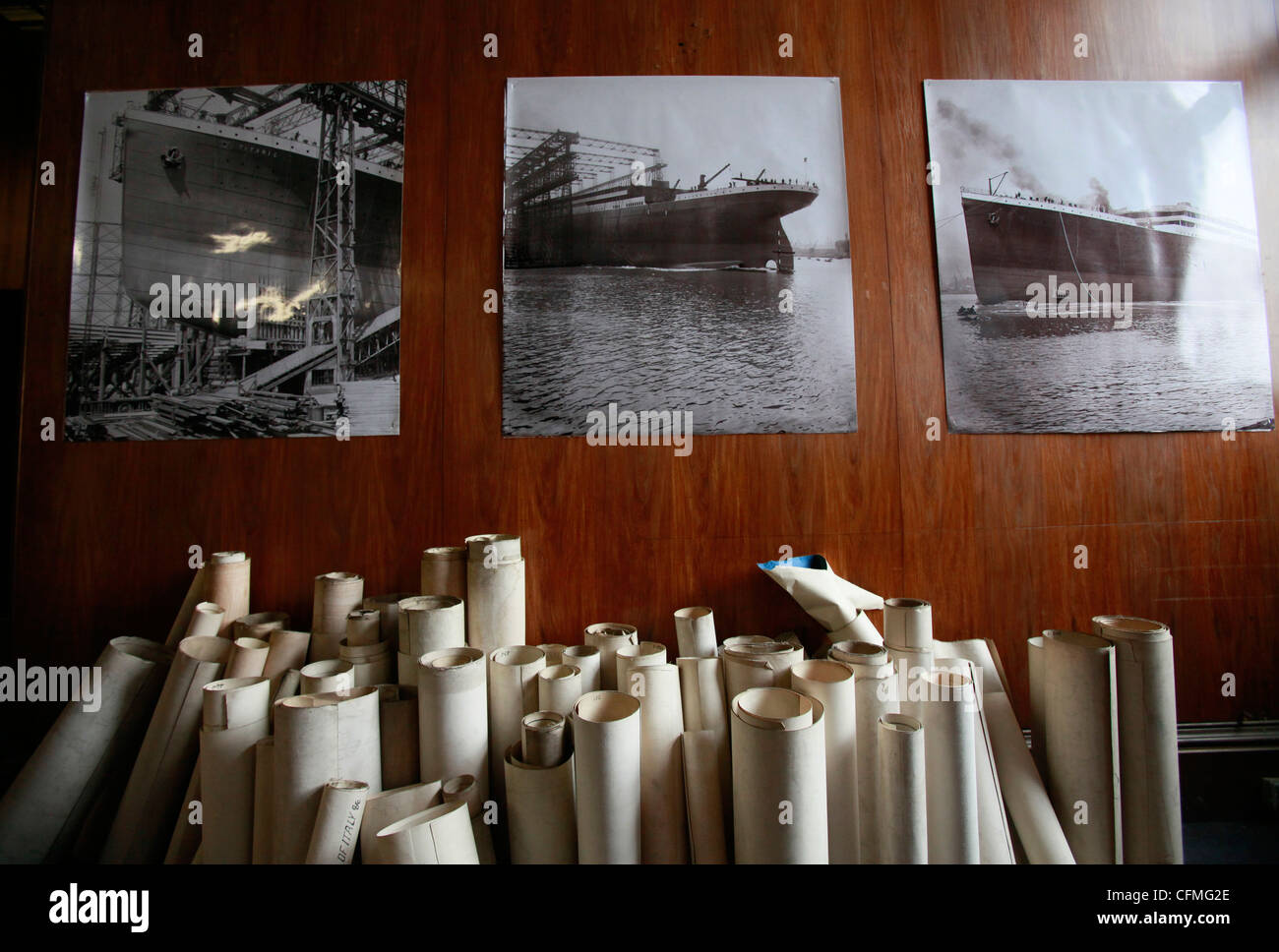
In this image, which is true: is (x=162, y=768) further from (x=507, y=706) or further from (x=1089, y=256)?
(x=1089, y=256)

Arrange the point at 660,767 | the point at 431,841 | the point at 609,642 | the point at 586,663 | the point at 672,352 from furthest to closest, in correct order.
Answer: the point at 672,352, the point at 609,642, the point at 586,663, the point at 660,767, the point at 431,841

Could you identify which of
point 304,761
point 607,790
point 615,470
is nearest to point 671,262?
point 615,470

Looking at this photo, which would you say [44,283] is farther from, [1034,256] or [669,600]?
[1034,256]

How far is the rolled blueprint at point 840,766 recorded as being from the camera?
1257 millimetres

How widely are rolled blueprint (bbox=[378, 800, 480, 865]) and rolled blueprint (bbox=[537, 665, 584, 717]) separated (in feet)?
1.00

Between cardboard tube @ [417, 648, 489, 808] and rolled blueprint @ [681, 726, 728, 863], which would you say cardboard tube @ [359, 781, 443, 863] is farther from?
rolled blueprint @ [681, 726, 728, 863]

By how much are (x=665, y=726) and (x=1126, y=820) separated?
1.36 metres

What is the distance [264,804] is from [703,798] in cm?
109

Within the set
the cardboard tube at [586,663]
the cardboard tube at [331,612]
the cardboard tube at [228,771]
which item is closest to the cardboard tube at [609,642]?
the cardboard tube at [586,663]

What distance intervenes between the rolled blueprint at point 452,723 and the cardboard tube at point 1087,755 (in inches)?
64.3

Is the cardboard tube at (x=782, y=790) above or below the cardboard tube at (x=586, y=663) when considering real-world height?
below

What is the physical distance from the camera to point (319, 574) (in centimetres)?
192

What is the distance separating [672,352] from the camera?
1.94 metres

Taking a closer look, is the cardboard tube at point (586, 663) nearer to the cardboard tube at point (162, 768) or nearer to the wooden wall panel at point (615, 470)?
the wooden wall panel at point (615, 470)
